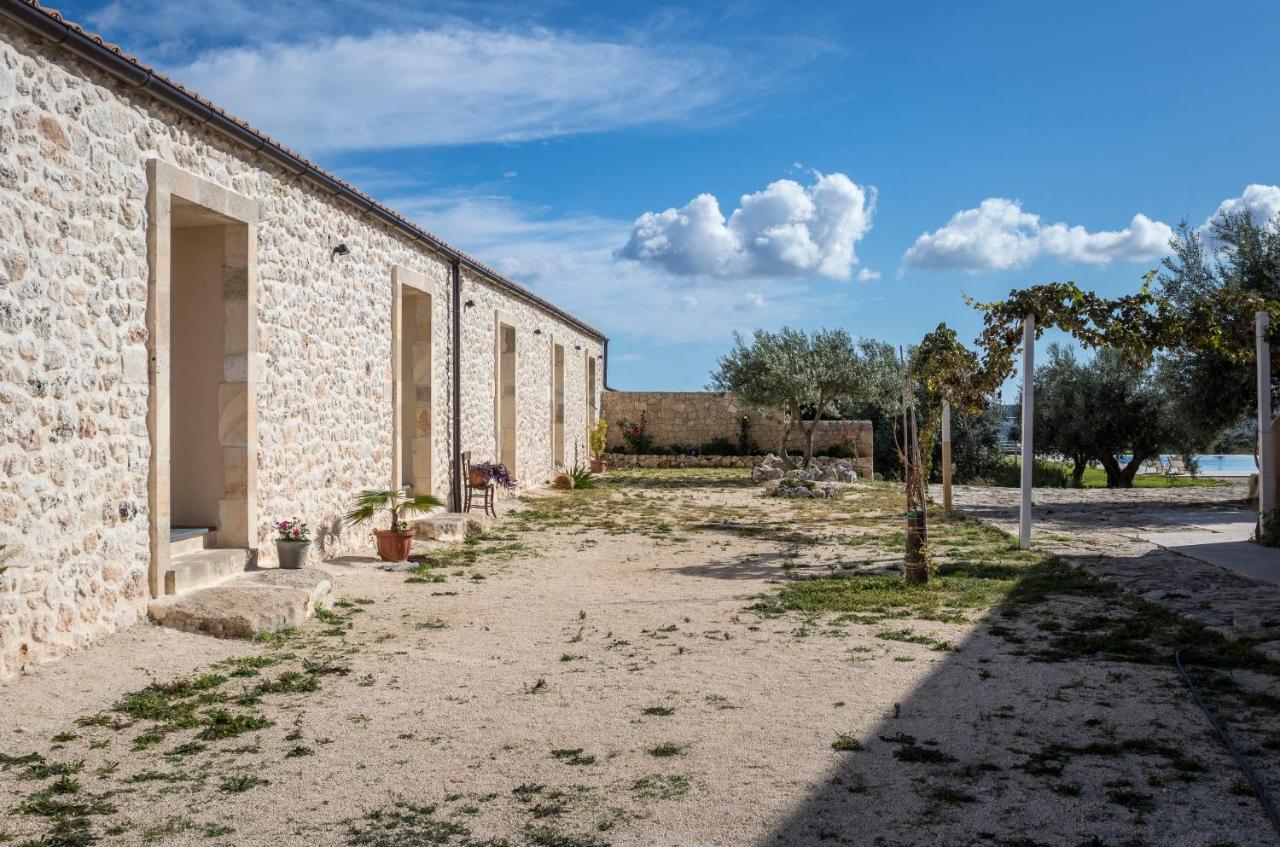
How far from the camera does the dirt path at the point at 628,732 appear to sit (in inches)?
121

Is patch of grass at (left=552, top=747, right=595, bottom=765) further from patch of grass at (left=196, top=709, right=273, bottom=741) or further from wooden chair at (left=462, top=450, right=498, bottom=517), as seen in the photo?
wooden chair at (left=462, top=450, right=498, bottom=517)

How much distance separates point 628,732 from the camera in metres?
3.97

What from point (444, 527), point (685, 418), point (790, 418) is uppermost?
point (685, 418)

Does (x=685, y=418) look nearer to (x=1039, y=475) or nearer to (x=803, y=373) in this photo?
(x=803, y=373)

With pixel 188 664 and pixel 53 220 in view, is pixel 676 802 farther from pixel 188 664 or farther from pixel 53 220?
pixel 53 220

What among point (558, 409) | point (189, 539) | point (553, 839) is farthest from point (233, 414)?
point (558, 409)

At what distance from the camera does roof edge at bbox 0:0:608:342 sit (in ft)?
16.4

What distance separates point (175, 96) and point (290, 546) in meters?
3.36

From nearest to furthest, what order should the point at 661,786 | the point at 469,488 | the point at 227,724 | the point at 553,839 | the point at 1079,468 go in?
the point at 553,839, the point at 661,786, the point at 227,724, the point at 469,488, the point at 1079,468

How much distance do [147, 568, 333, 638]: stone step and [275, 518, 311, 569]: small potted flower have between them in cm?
97

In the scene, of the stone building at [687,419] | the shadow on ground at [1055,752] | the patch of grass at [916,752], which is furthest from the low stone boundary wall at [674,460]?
the patch of grass at [916,752]

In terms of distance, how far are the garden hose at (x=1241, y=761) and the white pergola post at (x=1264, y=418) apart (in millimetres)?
5922

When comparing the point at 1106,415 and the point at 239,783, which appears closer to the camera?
the point at 239,783

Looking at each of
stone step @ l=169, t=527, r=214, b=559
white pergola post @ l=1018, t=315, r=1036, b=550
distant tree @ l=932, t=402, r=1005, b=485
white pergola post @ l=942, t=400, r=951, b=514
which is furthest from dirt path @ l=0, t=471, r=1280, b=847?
distant tree @ l=932, t=402, r=1005, b=485
